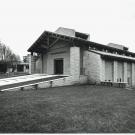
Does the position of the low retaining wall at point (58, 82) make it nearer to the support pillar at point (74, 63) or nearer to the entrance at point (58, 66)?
the support pillar at point (74, 63)

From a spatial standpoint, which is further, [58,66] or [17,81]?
[58,66]

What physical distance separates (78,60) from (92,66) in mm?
1824

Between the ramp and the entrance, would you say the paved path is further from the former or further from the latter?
the entrance

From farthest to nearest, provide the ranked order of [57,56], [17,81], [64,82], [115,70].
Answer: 1. [57,56]
2. [115,70]
3. [64,82]
4. [17,81]

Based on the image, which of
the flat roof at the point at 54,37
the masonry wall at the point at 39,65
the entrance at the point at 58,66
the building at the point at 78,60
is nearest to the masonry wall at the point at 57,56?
the building at the point at 78,60

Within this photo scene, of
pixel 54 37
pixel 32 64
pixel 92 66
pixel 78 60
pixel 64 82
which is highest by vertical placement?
pixel 54 37


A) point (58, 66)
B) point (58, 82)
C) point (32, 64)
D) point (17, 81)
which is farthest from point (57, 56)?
point (17, 81)

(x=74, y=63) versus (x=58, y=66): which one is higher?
(x=74, y=63)

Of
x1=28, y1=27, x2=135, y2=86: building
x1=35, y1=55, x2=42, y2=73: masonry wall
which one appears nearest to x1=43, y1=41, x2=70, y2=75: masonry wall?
x1=28, y1=27, x2=135, y2=86: building

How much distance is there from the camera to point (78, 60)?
15242 millimetres

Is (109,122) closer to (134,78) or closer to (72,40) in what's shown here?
(72,40)

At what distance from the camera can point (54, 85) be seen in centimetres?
1288

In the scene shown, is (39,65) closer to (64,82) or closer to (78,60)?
(78,60)

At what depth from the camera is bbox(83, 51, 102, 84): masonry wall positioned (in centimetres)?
1536
